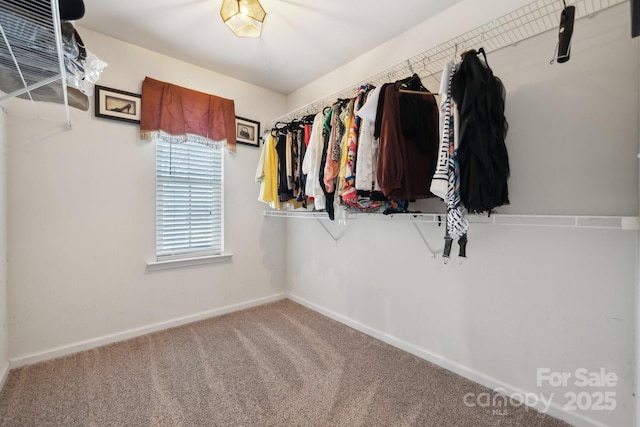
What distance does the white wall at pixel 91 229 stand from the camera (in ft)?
6.11

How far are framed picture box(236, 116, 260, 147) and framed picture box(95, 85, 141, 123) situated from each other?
884 mm

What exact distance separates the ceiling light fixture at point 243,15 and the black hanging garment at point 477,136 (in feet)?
3.92

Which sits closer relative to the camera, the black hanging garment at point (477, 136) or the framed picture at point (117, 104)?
the black hanging garment at point (477, 136)

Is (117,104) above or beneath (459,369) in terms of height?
above

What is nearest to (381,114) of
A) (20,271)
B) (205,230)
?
(205,230)

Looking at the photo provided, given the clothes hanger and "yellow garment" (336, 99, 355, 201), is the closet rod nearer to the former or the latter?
the clothes hanger

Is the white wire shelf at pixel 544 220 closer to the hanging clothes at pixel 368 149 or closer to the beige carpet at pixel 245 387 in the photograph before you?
the hanging clothes at pixel 368 149

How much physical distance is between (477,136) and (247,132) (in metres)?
2.29

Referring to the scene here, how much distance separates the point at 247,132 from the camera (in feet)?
9.55

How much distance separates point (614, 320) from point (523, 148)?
3.11ft

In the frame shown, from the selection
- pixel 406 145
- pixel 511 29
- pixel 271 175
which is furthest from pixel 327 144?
pixel 511 29

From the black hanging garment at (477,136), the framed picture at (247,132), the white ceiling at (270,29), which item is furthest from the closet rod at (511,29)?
the framed picture at (247,132)

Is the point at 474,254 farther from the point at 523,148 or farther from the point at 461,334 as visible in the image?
the point at 523,148

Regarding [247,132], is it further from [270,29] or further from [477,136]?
[477,136]
